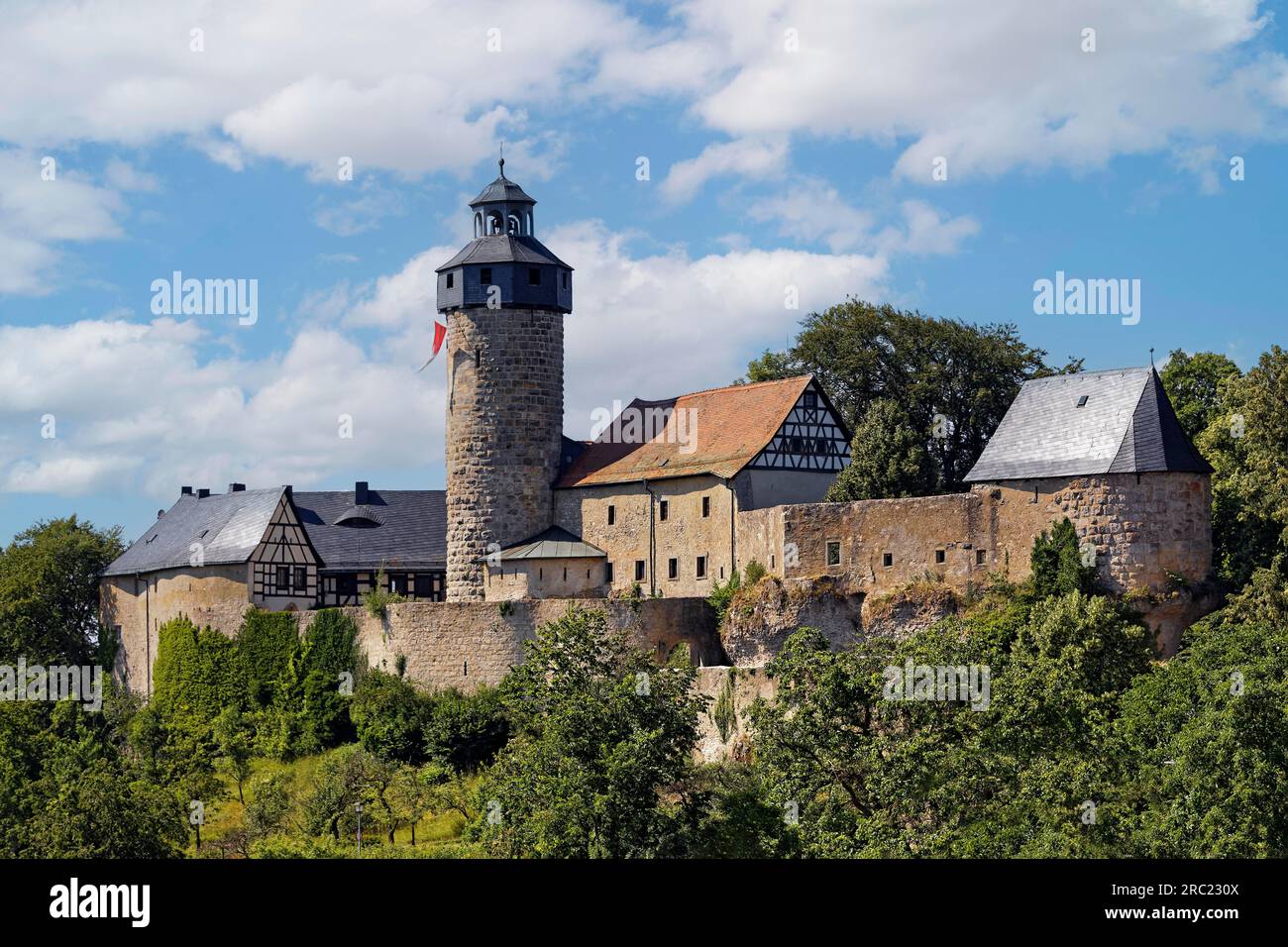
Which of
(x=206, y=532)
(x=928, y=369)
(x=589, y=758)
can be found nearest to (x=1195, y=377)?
(x=928, y=369)

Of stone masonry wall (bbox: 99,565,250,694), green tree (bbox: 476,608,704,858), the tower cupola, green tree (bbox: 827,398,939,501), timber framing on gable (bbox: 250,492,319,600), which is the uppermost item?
the tower cupola

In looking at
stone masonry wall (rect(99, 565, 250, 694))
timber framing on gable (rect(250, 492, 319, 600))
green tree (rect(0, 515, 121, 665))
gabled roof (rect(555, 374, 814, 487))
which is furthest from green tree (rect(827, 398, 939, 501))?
green tree (rect(0, 515, 121, 665))

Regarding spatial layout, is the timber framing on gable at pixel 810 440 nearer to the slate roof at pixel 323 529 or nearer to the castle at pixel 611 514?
the castle at pixel 611 514

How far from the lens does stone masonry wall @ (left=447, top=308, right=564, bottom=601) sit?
5000 centimetres

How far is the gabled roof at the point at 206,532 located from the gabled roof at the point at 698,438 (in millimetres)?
9085

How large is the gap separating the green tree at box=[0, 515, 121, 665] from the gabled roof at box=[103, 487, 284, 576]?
2079mm

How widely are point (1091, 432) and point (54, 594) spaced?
110 ft

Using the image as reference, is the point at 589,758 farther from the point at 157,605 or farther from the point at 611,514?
the point at 157,605

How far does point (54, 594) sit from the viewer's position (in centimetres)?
5847

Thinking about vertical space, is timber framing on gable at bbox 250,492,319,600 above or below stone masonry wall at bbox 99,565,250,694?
above

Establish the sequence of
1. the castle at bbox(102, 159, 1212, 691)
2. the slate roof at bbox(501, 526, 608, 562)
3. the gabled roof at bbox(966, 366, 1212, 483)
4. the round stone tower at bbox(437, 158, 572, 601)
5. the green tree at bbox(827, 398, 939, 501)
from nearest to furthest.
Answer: the gabled roof at bbox(966, 366, 1212, 483)
the castle at bbox(102, 159, 1212, 691)
the green tree at bbox(827, 398, 939, 501)
the slate roof at bbox(501, 526, 608, 562)
the round stone tower at bbox(437, 158, 572, 601)

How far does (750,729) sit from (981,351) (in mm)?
18561

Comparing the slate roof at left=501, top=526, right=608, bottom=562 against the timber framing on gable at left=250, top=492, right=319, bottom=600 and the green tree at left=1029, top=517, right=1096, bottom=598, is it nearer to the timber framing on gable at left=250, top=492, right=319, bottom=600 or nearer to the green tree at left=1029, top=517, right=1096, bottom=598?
the timber framing on gable at left=250, top=492, right=319, bottom=600
